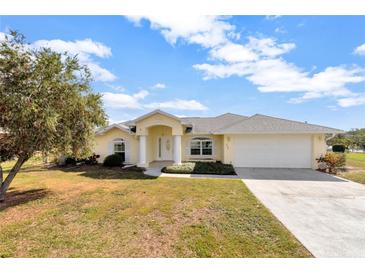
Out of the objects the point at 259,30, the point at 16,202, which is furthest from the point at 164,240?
the point at 259,30

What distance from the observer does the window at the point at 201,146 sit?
1956 cm

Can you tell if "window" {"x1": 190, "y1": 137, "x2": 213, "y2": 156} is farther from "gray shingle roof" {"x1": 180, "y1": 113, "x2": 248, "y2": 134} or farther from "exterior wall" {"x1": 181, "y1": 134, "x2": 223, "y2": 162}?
"gray shingle roof" {"x1": 180, "y1": 113, "x2": 248, "y2": 134}

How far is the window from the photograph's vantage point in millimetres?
19562

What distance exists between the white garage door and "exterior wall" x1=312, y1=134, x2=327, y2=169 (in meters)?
0.28

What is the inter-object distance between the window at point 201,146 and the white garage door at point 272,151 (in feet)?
9.43

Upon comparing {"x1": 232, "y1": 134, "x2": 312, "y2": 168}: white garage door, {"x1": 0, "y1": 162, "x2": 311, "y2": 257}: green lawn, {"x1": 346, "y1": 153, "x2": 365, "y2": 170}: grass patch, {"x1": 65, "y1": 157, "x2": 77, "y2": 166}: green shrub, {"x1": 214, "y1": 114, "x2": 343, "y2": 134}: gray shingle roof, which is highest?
{"x1": 214, "y1": 114, "x2": 343, "y2": 134}: gray shingle roof

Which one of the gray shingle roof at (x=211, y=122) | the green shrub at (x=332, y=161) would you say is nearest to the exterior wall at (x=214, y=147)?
the gray shingle roof at (x=211, y=122)

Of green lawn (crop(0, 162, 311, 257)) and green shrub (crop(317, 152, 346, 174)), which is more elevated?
green shrub (crop(317, 152, 346, 174))

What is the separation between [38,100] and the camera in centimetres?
693

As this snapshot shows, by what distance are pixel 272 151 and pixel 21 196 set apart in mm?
17164

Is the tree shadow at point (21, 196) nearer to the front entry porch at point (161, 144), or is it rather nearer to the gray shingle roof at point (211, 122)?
the front entry porch at point (161, 144)

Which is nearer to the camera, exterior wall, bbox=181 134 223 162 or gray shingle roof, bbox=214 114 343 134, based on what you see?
gray shingle roof, bbox=214 114 343 134

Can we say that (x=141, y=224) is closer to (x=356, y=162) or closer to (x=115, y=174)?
(x=115, y=174)

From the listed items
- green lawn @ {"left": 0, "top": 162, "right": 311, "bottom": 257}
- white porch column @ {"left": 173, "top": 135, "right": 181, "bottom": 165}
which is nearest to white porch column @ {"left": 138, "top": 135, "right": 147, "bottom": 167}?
white porch column @ {"left": 173, "top": 135, "right": 181, "bottom": 165}
